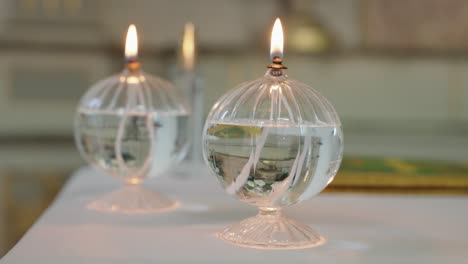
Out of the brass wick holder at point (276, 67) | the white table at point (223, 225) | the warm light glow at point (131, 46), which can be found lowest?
the white table at point (223, 225)

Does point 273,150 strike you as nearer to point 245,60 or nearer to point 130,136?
point 130,136

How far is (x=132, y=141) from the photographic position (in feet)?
2.36

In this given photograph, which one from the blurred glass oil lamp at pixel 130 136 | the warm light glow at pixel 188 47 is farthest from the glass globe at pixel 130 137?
the warm light glow at pixel 188 47

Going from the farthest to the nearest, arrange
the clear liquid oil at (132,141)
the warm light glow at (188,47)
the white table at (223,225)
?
1. the warm light glow at (188,47)
2. the clear liquid oil at (132,141)
3. the white table at (223,225)

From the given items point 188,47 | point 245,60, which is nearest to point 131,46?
point 188,47

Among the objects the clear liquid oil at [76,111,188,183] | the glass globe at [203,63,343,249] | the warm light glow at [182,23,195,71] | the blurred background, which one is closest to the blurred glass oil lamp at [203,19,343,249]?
the glass globe at [203,63,343,249]

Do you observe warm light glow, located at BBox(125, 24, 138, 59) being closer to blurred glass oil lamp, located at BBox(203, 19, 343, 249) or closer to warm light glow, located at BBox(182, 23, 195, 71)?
blurred glass oil lamp, located at BBox(203, 19, 343, 249)

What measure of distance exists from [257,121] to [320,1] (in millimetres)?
1983

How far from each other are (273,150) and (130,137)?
0.71 ft

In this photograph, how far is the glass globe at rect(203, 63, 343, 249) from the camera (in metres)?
0.55

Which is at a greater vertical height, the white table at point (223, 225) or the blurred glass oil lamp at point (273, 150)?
the blurred glass oil lamp at point (273, 150)

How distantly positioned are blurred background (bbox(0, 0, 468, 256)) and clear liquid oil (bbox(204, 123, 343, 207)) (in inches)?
60.3

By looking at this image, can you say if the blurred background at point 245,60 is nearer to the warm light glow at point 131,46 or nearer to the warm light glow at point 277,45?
the warm light glow at point 131,46

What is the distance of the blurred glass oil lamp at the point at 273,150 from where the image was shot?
1.81 feet
